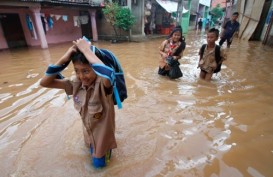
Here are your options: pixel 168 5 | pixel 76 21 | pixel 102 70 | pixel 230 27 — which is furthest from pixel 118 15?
pixel 102 70

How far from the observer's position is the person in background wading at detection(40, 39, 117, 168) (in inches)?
65.0

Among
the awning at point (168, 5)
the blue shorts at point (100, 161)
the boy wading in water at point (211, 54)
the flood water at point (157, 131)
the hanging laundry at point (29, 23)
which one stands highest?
the awning at point (168, 5)

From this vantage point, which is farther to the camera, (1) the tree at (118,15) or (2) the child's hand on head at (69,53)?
(1) the tree at (118,15)

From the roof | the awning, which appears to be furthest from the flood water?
the awning

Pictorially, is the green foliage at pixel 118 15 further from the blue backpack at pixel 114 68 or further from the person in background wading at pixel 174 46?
the blue backpack at pixel 114 68

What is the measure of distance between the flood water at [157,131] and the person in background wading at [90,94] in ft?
1.65

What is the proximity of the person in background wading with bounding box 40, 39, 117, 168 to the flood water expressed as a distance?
501 mm

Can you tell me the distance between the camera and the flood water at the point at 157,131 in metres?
2.18

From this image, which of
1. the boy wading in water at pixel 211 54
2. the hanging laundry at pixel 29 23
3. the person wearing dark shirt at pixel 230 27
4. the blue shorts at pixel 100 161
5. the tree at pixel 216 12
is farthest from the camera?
the tree at pixel 216 12

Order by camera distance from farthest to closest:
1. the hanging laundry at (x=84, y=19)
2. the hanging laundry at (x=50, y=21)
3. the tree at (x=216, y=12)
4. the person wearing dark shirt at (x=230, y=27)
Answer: the tree at (x=216, y=12), the hanging laundry at (x=84, y=19), the hanging laundry at (x=50, y=21), the person wearing dark shirt at (x=230, y=27)

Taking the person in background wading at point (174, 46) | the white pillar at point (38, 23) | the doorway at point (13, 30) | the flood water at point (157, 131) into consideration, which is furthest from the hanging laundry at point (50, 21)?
the person in background wading at point (174, 46)

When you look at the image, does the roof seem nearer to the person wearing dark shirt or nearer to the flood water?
the flood water

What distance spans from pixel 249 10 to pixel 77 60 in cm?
1636

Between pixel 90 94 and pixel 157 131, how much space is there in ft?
4.69
